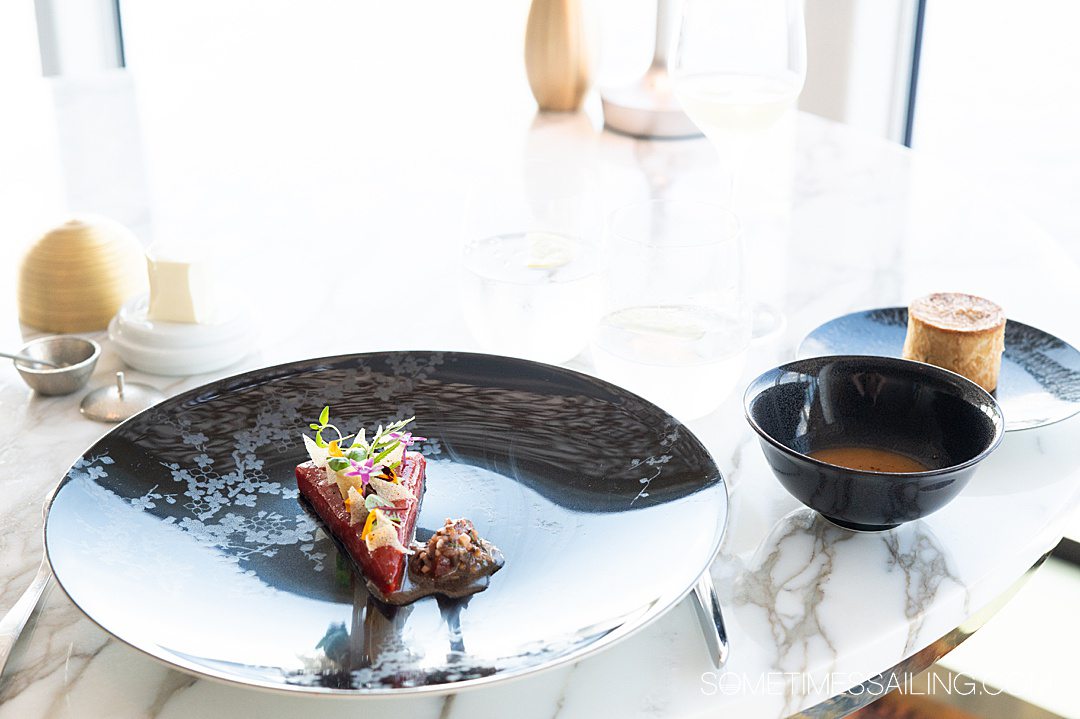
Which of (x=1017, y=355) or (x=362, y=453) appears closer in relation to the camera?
(x=362, y=453)

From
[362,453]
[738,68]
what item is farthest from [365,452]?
[738,68]

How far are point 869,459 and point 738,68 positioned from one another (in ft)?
1.54

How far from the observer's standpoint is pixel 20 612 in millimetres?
733

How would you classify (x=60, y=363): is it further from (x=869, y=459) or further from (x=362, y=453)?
(x=869, y=459)

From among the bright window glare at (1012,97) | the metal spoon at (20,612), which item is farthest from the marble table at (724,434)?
the bright window glare at (1012,97)

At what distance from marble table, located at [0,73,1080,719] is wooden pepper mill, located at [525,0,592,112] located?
4 centimetres

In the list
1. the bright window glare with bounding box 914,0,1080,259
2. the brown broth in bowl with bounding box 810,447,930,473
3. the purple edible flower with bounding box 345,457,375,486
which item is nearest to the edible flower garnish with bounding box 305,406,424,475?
the purple edible flower with bounding box 345,457,375,486

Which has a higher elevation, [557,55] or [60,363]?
[557,55]

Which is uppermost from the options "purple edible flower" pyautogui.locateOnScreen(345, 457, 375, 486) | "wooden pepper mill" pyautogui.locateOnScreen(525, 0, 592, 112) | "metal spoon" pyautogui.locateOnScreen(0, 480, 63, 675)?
"wooden pepper mill" pyautogui.locateOnScreen(525, 0, 592, 112)

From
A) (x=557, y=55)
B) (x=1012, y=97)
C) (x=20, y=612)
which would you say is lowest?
(x=20, y=612)

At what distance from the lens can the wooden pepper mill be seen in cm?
166

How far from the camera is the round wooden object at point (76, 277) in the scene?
1122 mm

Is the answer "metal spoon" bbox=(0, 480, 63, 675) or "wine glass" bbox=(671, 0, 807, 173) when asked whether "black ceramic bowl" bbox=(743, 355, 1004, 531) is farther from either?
"metal spoon" bbox=(0, 480, 63, 675)

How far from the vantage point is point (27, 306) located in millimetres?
1144
